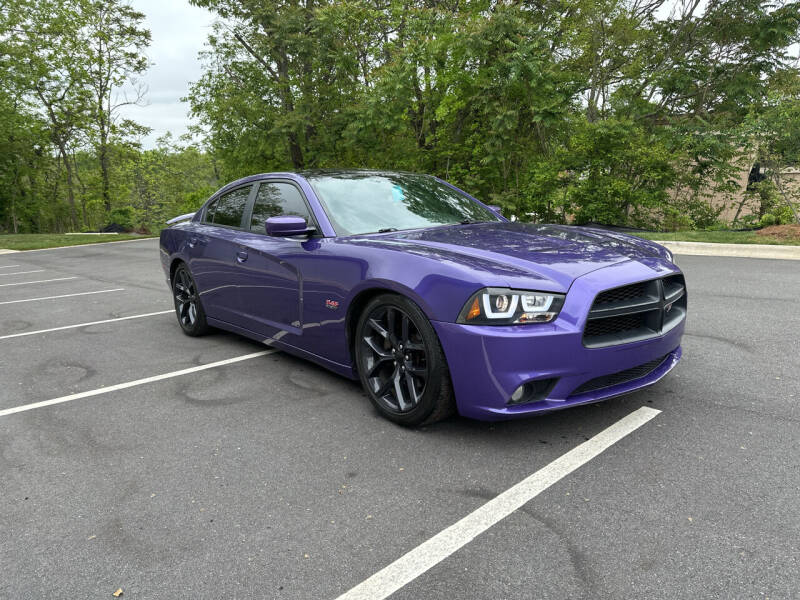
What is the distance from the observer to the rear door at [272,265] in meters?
4.06

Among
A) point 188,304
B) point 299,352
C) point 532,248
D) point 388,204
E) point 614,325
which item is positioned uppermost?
point 388,204

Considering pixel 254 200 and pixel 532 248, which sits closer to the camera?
pixel 532 248

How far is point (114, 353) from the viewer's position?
530 centimetres

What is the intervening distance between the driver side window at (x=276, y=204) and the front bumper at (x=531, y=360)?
174 cm

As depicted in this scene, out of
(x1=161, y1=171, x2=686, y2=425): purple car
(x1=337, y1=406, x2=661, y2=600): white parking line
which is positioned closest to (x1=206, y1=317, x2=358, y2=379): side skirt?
(x1=161, y1=171, x2=686, y2=425): purple car

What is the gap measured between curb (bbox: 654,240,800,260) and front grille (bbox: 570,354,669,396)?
25.0 feet

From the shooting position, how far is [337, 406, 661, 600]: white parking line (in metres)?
2.02

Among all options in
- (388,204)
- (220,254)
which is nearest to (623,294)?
(388,204)

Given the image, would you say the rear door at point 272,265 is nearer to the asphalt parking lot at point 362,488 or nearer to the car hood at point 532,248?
the asphalt parking lot at point 362,488

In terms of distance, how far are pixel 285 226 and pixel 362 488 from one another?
1.87 m

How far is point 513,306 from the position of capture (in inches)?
111

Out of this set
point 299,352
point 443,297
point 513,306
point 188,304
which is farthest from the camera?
point 188,304

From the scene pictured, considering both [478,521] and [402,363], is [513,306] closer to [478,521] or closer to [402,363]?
[402,363]

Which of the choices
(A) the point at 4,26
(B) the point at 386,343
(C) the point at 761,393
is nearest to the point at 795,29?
(C) the point at 761,393
